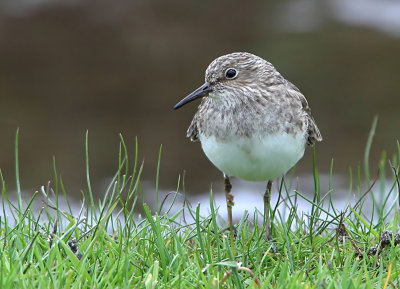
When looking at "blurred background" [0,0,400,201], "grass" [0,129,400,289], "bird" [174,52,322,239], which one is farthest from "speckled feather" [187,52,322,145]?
"blurred background" [0,0,400,201]

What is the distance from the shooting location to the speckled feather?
527 centimetres

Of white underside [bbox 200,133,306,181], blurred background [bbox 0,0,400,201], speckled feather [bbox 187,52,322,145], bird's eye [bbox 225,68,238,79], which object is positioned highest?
bird's eye [bbox 225,68,238,79]

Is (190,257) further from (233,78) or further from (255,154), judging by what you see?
A: (233,78)

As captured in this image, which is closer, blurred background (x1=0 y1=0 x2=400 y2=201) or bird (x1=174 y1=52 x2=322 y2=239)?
bird (x1=174 y1=52 x2=322 y2=239)

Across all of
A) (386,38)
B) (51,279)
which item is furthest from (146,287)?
(386,38)

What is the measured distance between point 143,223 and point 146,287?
133 cm

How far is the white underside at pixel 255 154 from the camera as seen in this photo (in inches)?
204

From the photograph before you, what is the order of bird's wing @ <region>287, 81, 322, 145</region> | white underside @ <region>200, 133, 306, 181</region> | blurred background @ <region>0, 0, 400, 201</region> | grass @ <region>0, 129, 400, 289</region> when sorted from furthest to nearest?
blurred background @ <region>0, 0, 400, 201</region> < bird's wing @ <region>287, 81, 322, 145</region> < white underside @ <region>200, 133, 306, 181</region> < grass @ <region>0, 129, 400, 289</region>

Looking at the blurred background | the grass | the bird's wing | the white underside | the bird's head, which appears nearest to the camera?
the grass

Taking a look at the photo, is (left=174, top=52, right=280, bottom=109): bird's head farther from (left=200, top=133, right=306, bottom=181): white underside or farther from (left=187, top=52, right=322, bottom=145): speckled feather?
(left=200, top=133, right=306, bottom=181): white underside

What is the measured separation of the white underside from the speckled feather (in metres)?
0.05

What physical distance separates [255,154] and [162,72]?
286 inches

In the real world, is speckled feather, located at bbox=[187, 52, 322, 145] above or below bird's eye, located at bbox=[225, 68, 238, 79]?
below

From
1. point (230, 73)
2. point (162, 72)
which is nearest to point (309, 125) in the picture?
point (230, 73)
